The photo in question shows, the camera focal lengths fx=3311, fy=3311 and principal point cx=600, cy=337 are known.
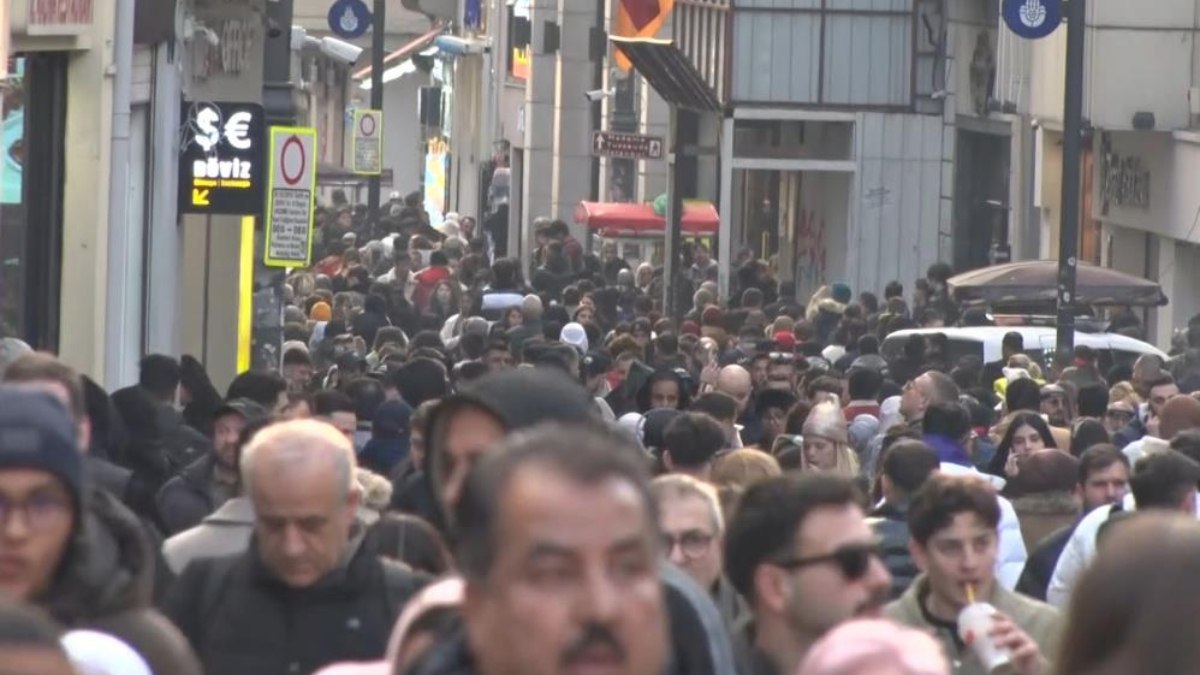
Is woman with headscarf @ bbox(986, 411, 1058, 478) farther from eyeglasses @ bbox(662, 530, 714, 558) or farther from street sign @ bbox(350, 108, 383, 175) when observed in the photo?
street sign @ bbox(350, 108, 383, 175)

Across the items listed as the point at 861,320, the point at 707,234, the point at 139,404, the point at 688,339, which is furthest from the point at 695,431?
the point at 707,234

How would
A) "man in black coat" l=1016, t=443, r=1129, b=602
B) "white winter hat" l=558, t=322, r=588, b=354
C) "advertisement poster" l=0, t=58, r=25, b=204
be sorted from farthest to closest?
"white winter hat" l=558, t=322, r=588, b=354
"advertisement poster" l=0, t=58, r=25, b=204
"man in black coat" l=1016, t=443, r=1129, b=602

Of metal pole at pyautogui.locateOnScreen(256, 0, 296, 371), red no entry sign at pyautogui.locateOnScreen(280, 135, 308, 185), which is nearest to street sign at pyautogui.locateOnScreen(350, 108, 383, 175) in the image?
metal pole at pyautogui.locateOnScreen(256, 0, 296, 371)

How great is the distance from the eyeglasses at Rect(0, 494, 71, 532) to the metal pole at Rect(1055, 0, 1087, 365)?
18.5 metres

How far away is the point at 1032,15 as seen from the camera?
26672 millimetres

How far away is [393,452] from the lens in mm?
13688

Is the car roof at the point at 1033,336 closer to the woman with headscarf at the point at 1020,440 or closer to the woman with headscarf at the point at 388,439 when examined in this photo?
the woman with headscarf at the point at 1020,440

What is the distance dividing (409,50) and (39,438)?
69104mm

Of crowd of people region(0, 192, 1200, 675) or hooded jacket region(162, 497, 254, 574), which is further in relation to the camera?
hooded jacket region(162, 497, 254, 574)

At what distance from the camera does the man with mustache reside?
377 centimetres

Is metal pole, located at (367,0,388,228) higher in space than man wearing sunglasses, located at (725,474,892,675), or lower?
higher

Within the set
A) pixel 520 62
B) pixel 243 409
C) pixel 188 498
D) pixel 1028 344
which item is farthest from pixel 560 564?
pixel 520 62

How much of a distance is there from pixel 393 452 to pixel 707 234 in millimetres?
31954

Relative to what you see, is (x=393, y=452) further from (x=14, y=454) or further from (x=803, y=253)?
(x=803, y=253)
